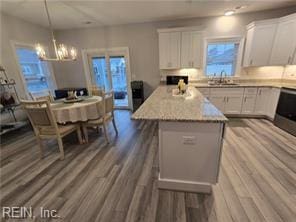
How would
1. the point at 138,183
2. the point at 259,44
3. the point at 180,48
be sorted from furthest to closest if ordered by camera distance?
the point at 180,48 → the point at 259,44 → the point at 138,183

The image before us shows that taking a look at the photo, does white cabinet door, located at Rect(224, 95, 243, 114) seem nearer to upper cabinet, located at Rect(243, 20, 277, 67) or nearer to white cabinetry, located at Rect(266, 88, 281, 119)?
white cabinetry, located at Rect(266, 88, 281, 119)

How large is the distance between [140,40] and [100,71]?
1.79 m

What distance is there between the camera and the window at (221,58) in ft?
13.9

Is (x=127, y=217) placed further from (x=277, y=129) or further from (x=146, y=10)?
(x=146, y=10)

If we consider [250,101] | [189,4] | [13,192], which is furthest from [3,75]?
[250,101]

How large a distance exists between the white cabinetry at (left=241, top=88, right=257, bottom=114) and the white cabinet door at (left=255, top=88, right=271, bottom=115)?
0.09 metres

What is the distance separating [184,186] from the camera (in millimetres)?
1750

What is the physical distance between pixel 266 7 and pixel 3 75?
645 centimetres

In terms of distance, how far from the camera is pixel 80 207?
63.7 inches

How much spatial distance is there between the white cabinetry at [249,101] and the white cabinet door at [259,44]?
71cm

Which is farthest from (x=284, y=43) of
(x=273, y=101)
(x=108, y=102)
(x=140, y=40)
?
(x=108, y=102)

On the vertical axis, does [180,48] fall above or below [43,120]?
above

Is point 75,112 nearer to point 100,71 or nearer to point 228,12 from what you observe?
point 100,71

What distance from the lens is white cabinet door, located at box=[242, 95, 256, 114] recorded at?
12.6 ft
